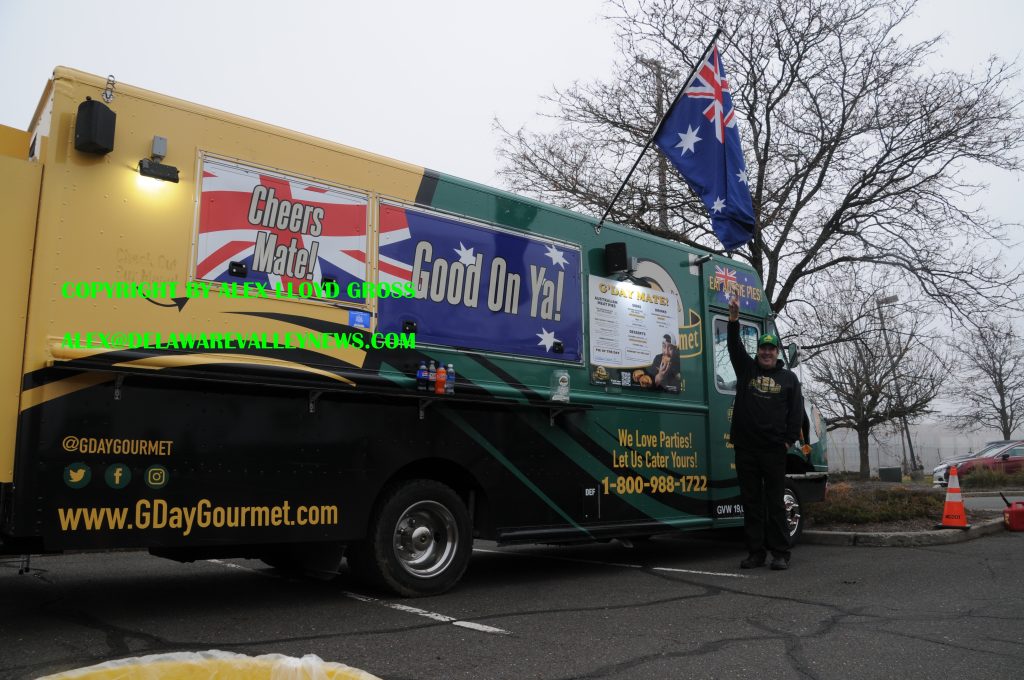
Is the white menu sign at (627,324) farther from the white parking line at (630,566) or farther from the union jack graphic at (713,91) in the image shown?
the union jack graphic at (713,91)

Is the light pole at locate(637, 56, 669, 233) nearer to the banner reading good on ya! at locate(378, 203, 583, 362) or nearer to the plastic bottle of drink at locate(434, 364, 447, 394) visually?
the banner reading good on ya! at locate(378, 203, 583, 362)

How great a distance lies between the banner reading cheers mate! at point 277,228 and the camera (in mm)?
4789

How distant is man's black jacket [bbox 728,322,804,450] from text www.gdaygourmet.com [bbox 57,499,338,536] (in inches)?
161

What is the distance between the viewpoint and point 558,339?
6.64m

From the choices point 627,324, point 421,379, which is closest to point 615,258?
point 627,324

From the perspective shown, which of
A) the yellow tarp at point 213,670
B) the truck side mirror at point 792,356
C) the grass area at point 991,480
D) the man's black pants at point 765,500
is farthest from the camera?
the grass area at point 991,480

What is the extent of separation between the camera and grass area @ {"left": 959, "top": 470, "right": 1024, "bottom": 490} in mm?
22484

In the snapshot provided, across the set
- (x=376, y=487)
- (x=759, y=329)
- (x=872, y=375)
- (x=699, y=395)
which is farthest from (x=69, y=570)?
(x=872, y=375)

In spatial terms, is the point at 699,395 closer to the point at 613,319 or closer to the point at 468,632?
the point at 613,319

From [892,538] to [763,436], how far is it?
2.75 metres

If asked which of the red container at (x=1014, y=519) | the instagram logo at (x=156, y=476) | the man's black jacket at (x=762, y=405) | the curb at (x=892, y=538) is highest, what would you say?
the man's black jacket at (x=762, y=405)

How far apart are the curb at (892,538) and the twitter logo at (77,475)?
789 cm

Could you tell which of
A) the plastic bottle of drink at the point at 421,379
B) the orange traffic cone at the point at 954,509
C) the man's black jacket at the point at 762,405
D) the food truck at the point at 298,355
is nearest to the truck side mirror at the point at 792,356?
the man's black jacket at the point at 762,405

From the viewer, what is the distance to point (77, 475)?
4164 millimetres
